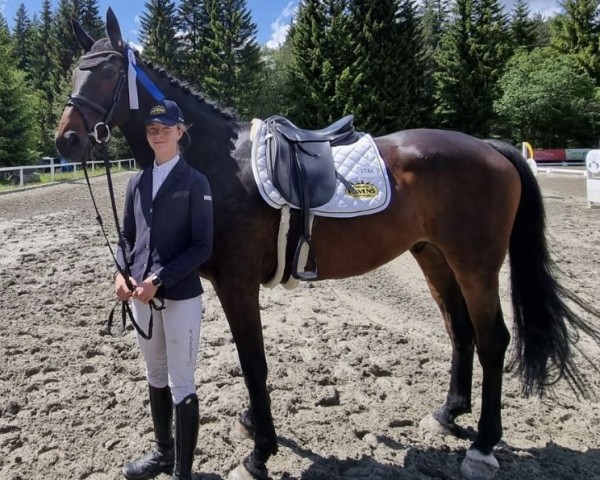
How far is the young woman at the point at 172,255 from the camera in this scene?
2.17 m

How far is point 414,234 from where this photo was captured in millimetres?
2891

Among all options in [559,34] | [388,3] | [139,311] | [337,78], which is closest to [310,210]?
[139,311]

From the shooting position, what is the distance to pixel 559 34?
40.4 meters

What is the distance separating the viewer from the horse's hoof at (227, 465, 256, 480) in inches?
97.6

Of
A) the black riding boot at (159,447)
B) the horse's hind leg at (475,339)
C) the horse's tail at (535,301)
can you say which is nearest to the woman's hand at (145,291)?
the black riding boot at (159,447)

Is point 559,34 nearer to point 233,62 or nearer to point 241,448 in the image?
point 233,62

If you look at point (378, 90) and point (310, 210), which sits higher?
point (378, 90)

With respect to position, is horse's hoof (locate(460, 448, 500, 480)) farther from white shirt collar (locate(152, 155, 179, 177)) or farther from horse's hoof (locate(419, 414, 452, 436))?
white shirt collar (locate(152, 155, 179, 177))

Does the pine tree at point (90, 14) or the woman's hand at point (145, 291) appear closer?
the woman's hand at point (145, 291)

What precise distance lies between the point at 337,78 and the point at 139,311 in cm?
3645

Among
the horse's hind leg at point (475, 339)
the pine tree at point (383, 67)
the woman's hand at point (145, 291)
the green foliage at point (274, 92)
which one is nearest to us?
the woman's hand at point (145, 291)

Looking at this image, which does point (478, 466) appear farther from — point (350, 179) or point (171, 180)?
point (171, 180)

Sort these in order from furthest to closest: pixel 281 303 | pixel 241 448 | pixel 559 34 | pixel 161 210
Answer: pixel 559 34
pixel 281 303
pixel 241 448
pixel 161 210

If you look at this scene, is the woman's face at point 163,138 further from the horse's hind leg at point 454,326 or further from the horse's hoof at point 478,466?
the horse's hoof at point 478,466
